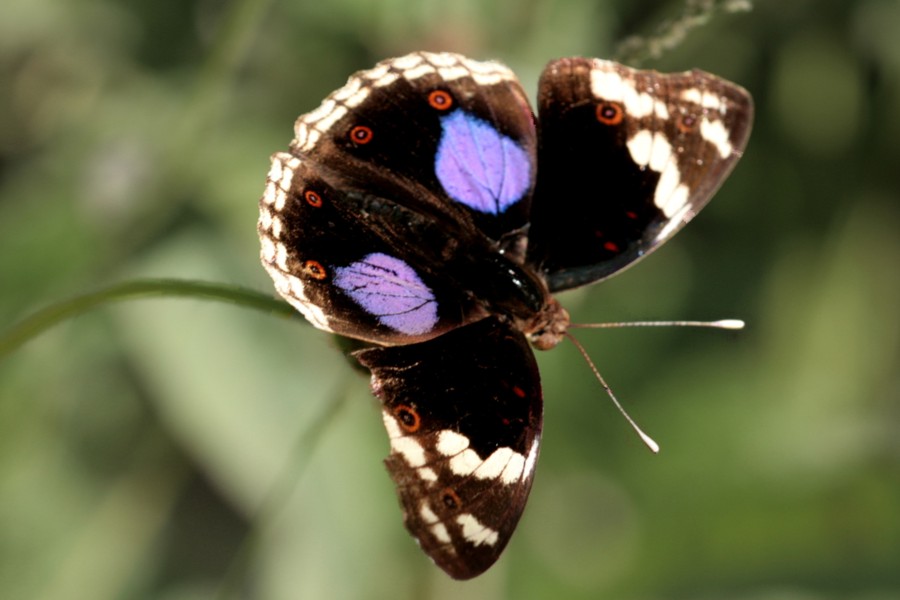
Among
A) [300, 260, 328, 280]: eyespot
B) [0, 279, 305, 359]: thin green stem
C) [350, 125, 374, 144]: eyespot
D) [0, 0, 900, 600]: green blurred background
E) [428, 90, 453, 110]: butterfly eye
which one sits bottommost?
[0, 0, 900, 600]: green blurred background

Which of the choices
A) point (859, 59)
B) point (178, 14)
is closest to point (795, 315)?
point (859, 59)

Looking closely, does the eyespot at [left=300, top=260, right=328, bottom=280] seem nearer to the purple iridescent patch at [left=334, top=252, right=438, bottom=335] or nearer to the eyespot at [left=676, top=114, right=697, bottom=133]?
the purple iridescent patch at [left=334, top=252, right=438, bottom=335]

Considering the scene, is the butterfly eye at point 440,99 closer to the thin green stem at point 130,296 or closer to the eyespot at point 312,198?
the eyespot at point 312,198

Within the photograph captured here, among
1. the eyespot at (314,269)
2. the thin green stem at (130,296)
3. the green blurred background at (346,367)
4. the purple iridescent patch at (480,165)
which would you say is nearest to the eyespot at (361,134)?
the purple iridescent patch at (480,165)

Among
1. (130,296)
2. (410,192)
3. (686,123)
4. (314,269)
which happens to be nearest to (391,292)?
(314,269)

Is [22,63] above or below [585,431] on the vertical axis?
above

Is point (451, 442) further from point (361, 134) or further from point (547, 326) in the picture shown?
point (361, 134)

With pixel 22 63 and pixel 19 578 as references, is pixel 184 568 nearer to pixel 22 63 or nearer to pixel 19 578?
pixel 19 578

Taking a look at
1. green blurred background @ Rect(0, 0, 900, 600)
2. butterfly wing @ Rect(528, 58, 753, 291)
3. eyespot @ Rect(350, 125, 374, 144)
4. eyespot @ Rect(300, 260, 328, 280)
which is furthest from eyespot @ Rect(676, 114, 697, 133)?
green blurred background @ Rect(0, 0, 900, 600)
